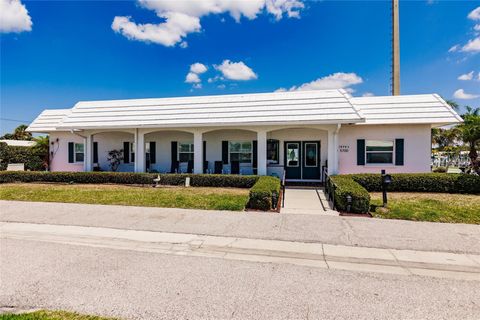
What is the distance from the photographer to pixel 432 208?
9031 millimetres

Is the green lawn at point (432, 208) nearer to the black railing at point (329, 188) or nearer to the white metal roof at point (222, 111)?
the black railing at point (329, 188)

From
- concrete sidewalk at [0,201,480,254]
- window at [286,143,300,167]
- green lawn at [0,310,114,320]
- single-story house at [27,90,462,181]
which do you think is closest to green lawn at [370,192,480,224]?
concrete sidewalk at [0,201,480,254]

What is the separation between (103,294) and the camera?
3.86 m

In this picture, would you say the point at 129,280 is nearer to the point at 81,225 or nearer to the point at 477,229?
the point at 81,225

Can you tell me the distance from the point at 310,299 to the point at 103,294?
2931 mm

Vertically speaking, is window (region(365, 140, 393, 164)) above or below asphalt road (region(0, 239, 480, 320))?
above

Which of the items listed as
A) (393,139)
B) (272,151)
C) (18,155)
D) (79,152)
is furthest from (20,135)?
(393,139)

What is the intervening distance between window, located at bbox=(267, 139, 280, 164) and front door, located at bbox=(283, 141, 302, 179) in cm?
51

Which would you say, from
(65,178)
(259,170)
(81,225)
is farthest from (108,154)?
(81,225)

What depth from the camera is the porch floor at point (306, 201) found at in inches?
357

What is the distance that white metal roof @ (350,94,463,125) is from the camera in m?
14.0

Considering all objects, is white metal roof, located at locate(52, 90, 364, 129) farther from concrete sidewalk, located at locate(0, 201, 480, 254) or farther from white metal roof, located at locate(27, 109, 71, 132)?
concrete sidewalk, located at locate(0, 201, 480, 254)

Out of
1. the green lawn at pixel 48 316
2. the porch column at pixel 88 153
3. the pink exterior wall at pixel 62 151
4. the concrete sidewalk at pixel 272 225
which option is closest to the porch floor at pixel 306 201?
the concrete sidewalk at pixel 272 225

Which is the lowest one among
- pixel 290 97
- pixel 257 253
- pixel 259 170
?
pixel 257 253
